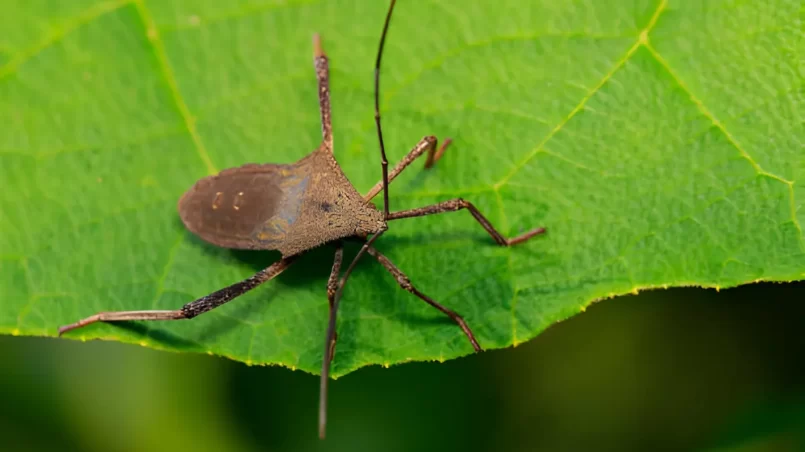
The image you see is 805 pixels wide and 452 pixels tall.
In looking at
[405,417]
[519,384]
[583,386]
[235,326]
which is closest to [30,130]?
[235,326]

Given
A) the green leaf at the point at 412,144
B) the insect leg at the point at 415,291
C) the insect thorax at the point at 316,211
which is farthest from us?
the insect thorax at the point at 316,211

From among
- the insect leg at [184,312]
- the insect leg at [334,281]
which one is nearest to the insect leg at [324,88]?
the insect leg at [334,281]

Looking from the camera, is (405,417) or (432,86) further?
(405,417)

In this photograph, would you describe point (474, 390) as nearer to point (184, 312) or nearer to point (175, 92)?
point (184, 312)

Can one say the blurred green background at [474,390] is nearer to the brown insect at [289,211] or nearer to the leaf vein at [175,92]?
the brown insect at [289,211]

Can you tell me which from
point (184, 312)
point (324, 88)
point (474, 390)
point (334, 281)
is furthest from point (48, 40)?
point (474, 390)

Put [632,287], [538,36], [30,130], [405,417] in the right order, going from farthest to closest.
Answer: [405,417] < [30,130] < [538,36] < [632,287]

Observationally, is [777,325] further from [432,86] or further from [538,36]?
[432,86]

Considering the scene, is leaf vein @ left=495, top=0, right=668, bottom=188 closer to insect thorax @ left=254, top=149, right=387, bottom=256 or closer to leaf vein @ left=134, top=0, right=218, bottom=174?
insect thorax @ left=254, top=149, right=387, bottom=256
